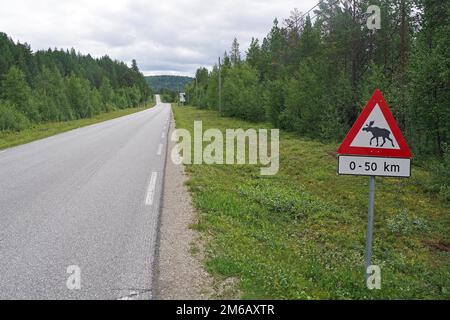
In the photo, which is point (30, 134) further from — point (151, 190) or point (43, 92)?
point (43, 92)

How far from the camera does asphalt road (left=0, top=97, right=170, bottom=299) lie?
3998 millimetres

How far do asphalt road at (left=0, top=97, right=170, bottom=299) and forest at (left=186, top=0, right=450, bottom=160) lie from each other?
8.25 m

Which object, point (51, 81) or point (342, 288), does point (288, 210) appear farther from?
point (51, 81)

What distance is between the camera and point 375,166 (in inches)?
→ 162

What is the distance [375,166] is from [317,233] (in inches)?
114

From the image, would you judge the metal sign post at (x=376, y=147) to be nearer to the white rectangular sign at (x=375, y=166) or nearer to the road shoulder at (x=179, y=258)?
the white rectangular sign at (x=375, y=166)

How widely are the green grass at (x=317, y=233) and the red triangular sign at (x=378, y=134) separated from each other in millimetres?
1665

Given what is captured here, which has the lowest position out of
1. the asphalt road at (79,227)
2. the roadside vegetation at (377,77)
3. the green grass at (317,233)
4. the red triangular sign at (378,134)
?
the green grass at (317,233)

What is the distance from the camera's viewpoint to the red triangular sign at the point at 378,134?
4.04 meters

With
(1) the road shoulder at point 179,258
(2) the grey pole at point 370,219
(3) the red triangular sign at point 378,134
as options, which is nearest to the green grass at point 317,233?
(1) the road shoulder at point 179,258

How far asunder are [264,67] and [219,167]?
123 ft

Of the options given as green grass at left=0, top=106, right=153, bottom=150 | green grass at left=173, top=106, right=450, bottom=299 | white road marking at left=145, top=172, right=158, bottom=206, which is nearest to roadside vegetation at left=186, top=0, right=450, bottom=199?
green grass at left=173, top=106, right=450, bottom=299
